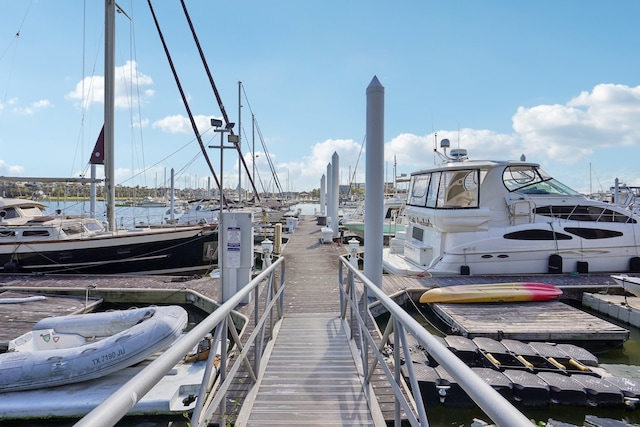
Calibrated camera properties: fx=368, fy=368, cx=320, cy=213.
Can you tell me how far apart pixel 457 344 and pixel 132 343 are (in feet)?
16.9

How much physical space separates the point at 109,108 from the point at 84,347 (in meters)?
10.2

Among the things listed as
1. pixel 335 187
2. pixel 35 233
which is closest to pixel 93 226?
pixel 35 233

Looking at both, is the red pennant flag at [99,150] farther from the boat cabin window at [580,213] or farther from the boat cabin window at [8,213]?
the boat cabin window at [580,213]

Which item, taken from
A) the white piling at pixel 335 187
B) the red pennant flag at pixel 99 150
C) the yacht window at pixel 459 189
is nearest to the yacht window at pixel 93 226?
the red pennant flag at pixel 99 150

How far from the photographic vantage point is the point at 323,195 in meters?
31.5

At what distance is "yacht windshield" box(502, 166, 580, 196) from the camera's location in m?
11.8

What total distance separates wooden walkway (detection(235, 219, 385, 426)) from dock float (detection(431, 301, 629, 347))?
8.63ft

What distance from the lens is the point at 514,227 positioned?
1105cm

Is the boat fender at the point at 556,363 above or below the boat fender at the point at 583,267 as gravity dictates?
below

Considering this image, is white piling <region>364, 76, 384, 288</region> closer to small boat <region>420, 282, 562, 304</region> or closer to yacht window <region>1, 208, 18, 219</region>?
small boat <region>420, 282, 562, 304</region>

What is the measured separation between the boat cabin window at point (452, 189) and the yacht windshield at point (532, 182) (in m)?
1.01

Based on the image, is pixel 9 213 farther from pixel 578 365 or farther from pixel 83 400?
pixel 578 365

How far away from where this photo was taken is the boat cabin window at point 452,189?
455 inches

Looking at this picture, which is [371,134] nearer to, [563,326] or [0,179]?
[563,326]
